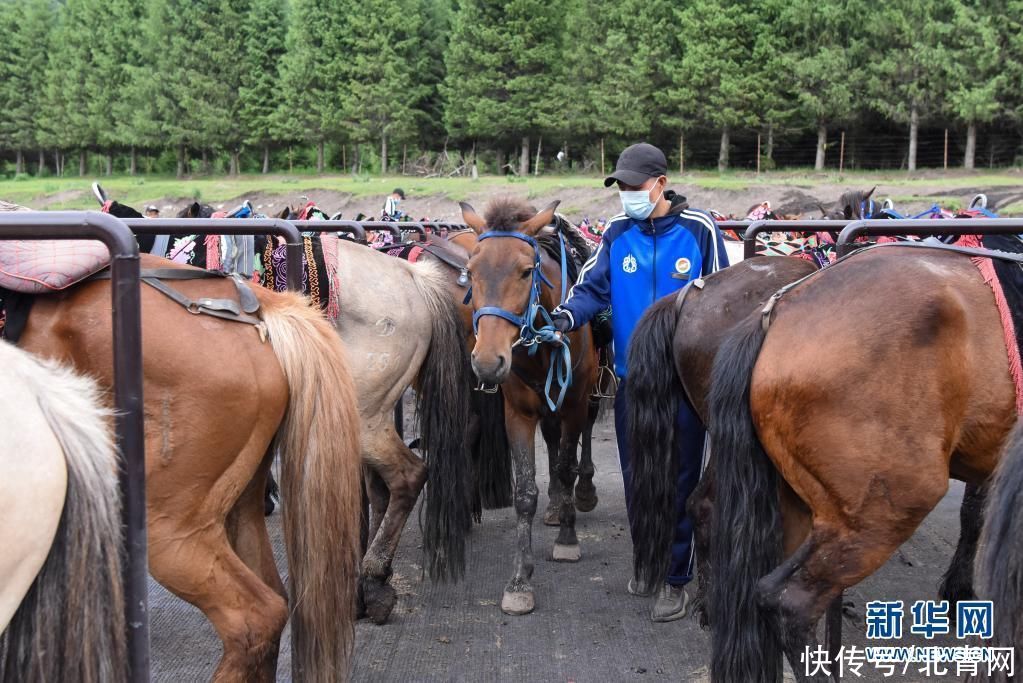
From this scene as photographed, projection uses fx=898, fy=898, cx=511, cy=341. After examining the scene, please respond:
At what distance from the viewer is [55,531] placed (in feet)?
5.86

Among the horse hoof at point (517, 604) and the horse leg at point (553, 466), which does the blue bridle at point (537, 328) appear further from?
the horse hoof at point (517, 604)

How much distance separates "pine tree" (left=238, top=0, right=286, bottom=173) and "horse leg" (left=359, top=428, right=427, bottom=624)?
1638 inches

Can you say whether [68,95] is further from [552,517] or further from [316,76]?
[552,517]

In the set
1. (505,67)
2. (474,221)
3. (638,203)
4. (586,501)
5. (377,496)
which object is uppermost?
(505,67)

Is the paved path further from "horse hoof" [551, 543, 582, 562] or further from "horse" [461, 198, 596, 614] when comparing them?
"horse" [461, 198, 596, 614]

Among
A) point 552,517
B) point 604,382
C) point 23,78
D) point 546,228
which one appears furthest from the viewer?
point 23,78

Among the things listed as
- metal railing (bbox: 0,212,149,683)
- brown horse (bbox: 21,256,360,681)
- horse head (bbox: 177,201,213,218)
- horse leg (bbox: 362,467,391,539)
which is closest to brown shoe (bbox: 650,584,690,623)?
horse leg (bbox: 362,467,391,539)

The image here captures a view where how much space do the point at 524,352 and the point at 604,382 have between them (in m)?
1.22

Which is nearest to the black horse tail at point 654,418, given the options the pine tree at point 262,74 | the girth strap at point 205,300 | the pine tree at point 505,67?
the girth strap at point 205,300

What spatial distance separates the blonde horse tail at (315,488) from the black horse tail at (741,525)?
4.15 feet

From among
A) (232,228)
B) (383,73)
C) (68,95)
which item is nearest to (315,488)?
(232,228)

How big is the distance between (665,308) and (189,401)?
2175 mm

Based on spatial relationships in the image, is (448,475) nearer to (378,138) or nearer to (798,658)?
(798,658)

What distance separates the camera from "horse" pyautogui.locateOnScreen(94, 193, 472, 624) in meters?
4.31
